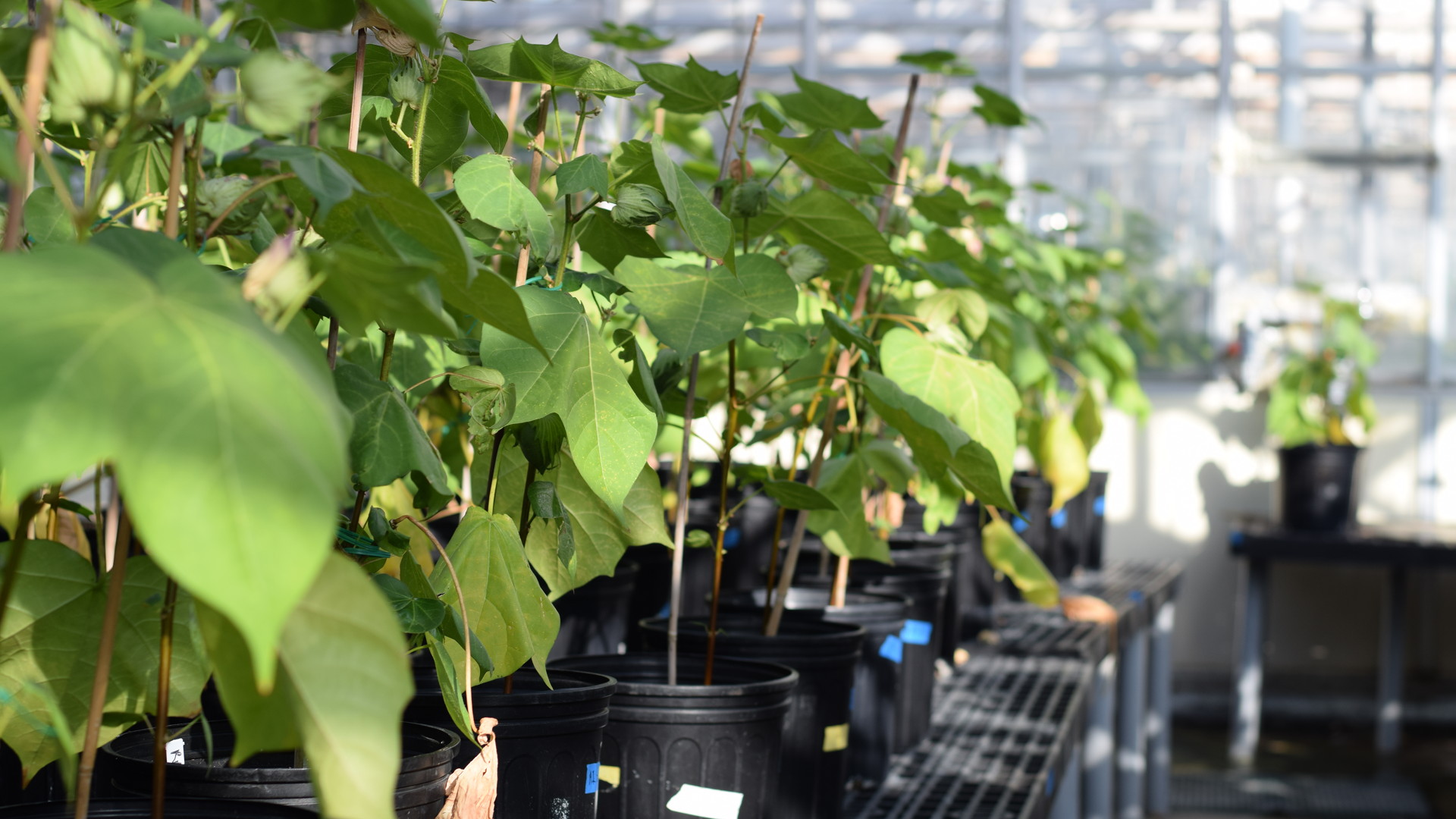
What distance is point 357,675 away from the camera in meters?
0.40

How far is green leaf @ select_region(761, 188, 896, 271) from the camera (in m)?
0.91

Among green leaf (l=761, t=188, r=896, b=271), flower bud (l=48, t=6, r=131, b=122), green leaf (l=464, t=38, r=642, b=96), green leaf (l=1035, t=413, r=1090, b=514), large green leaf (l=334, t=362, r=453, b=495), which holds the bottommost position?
large green leaf (l=334, t=362, r=453, b=495)

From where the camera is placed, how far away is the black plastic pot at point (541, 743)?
747 mm

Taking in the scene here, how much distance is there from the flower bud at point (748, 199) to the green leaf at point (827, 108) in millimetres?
206

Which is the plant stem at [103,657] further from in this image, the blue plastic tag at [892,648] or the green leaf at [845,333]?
the blue plastic tag at [892,648]

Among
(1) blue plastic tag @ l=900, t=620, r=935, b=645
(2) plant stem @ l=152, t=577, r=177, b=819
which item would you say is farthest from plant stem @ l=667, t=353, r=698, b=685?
(1) blue plastic tag @ l=900, t=620, r=935, b=645

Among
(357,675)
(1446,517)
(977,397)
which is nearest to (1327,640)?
(1446,517)

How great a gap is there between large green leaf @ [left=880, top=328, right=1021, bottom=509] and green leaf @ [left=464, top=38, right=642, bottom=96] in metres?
0.35

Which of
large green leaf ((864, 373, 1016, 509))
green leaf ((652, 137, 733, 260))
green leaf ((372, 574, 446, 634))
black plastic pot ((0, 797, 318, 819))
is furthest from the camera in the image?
large green leaf ((864, 373, 1016, 509))

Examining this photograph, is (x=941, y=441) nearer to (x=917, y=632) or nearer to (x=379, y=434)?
(x=379, y=434)

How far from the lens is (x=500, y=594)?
2.37 feet

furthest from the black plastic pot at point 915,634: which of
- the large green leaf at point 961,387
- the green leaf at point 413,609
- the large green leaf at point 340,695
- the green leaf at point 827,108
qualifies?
the large green leaf at point 340,695

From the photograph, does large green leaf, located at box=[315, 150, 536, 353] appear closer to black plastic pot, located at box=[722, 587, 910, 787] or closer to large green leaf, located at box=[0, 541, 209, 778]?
large green leaf, located at box=[0, 541, 209, 778]

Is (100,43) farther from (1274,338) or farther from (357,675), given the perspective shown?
(1274,338)
